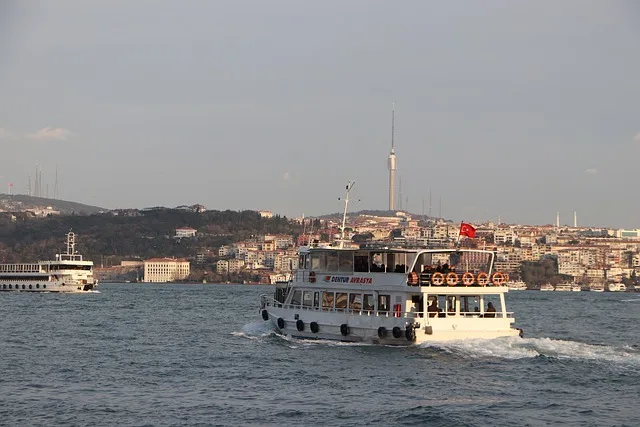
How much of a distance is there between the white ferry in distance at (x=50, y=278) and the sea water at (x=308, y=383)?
219ft

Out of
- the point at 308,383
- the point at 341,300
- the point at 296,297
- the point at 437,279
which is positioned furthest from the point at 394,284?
the point at 308,383

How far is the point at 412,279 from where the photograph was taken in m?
38.7

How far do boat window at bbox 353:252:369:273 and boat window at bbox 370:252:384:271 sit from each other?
0.71 ft

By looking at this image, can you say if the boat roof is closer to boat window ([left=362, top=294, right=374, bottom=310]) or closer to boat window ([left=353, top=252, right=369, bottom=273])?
boat window ([left=353, top=252, right=369, bottom=273])

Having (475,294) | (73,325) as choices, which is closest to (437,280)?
(475,294)

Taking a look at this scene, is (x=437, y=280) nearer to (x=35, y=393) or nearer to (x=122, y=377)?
(x=122, y=377)

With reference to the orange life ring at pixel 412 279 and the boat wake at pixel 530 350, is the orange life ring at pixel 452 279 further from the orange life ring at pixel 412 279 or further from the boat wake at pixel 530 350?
the boat wake at pixel 530 350

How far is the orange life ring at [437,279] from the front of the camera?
38.3 meters

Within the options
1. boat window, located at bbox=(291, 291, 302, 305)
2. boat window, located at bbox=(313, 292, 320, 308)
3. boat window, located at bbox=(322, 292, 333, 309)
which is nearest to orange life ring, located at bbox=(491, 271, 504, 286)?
boat window, located at bbox=(322, 292, 333, 309)

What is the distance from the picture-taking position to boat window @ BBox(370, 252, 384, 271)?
1602 inches

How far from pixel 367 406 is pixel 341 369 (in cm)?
609

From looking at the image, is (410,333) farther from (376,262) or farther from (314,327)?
(314,327)

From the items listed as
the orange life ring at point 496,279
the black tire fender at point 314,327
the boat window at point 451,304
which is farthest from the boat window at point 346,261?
the orange life ring at point 496,279

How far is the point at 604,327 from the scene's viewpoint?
63.1 metres
